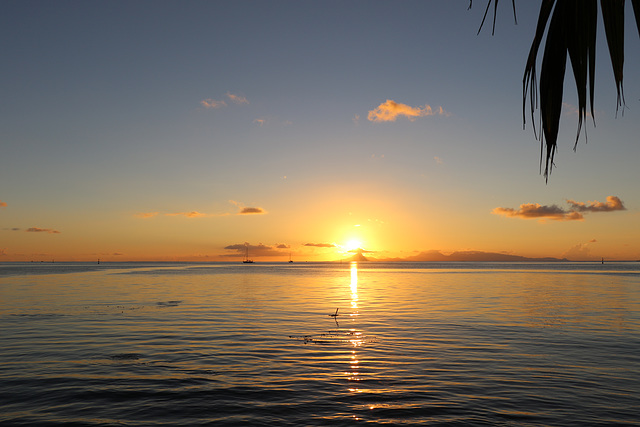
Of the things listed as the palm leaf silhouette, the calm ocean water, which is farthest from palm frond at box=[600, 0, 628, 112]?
the calm ocean water

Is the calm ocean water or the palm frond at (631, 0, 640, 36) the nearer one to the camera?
the palm frond at (631, 0, 640, 36)

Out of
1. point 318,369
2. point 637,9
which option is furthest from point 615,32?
point 318,369

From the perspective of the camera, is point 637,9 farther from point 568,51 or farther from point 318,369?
point 318,369

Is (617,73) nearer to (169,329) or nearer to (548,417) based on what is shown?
(548,417)

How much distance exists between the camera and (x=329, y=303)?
5175 cm

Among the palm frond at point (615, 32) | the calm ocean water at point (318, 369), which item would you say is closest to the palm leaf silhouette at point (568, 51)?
the palm frond at point (615, 32)

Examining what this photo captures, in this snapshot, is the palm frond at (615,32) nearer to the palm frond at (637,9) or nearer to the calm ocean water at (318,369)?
the palm frond at (637,9)

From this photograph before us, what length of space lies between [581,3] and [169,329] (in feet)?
107

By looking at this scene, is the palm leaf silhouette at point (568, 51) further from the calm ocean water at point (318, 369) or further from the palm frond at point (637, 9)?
the calm ocean water at point (318, 369)

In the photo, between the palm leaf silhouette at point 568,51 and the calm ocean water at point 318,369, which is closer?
the palm leaf silhouette at point 568,51

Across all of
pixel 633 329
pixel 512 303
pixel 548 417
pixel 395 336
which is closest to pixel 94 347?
pixel 395 336

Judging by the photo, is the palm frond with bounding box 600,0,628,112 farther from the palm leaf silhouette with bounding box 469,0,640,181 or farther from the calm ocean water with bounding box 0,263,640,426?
the calm ocean water with bounding box 0,263,640,426

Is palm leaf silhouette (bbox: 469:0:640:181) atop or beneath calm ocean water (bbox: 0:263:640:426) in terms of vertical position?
atop

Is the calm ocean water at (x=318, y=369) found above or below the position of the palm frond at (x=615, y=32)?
below
